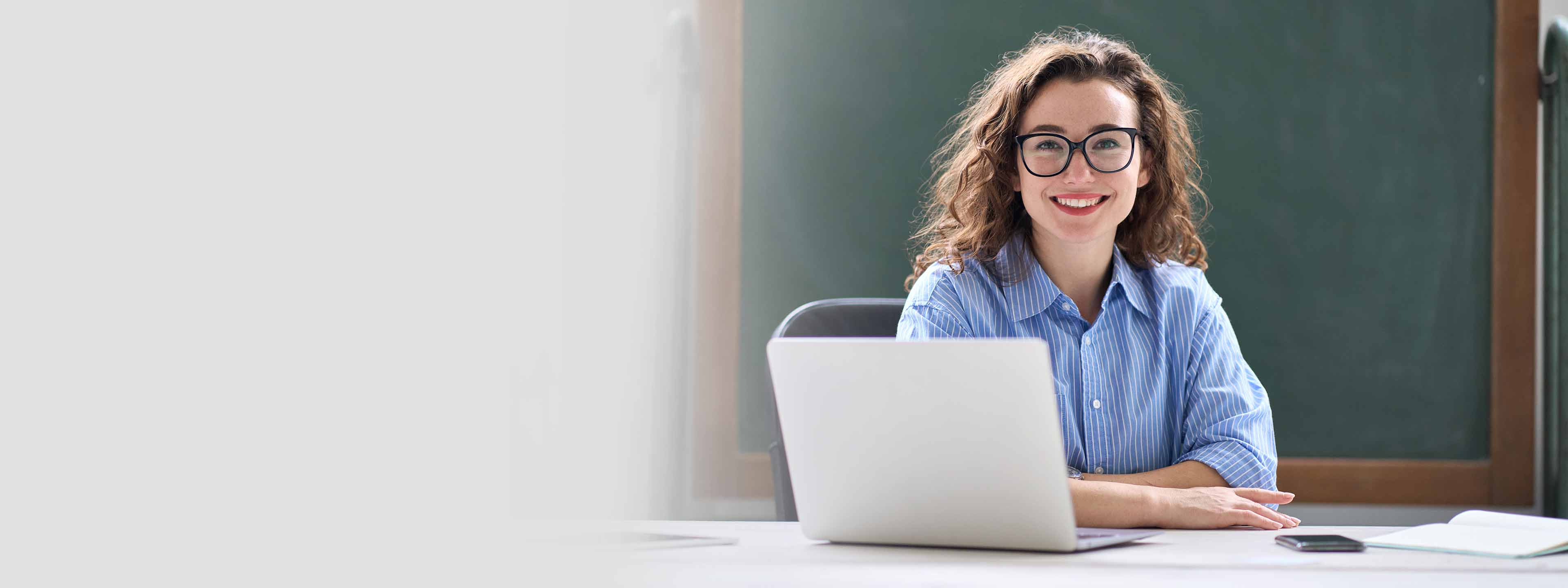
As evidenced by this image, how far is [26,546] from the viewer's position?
99 cm

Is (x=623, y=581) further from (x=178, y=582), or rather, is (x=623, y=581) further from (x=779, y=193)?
(x=779, y=193)

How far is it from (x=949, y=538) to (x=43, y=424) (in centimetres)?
82

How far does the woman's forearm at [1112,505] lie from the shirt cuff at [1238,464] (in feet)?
0.81

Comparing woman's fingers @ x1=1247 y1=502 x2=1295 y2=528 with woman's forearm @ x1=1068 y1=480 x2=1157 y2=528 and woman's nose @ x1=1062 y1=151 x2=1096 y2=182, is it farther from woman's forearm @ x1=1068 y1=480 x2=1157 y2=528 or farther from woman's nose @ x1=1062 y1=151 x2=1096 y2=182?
woman's nose @ x1=1062 y1=151 x2=1096 y2=182

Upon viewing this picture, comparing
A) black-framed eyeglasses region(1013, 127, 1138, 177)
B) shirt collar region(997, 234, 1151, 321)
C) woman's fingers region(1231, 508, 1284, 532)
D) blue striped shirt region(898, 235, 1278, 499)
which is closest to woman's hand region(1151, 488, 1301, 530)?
woman's fingers region(1231, 508, 1284, 532)

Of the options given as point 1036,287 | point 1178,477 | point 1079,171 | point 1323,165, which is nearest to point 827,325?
point 1036,287

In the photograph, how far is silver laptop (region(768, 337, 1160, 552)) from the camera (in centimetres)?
84

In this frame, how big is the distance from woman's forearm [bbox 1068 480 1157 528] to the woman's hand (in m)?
0.01

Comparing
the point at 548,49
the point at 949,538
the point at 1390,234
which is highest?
the point at 548,49

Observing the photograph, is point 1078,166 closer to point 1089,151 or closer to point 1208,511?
point 1089,151

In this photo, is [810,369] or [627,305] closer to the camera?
[810,369]

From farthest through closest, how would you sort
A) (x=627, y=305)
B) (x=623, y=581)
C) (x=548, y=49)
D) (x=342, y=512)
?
(x=627, y=305), (x=548, y=49), (x=342, y=512), (x=623, y=581)

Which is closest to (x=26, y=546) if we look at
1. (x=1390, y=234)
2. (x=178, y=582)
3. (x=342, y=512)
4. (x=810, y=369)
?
(x=178, y=582)

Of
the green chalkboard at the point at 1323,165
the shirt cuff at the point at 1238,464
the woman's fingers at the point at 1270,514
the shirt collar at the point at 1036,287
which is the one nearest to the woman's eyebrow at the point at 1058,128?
the shirt collar at the point at 1036,287
